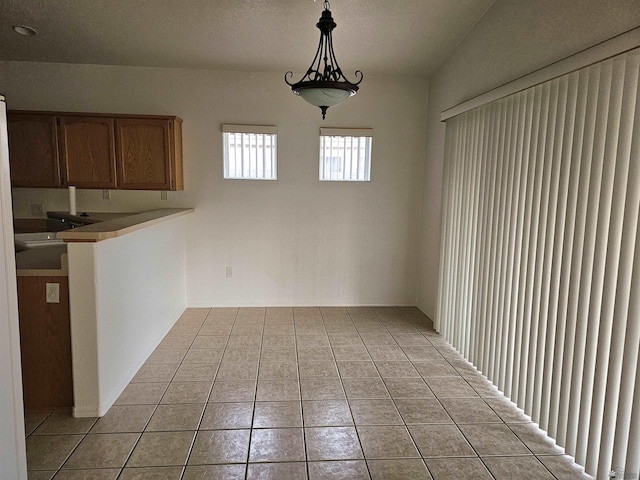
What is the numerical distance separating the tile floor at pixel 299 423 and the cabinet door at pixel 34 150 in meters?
2.10

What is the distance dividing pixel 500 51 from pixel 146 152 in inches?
129

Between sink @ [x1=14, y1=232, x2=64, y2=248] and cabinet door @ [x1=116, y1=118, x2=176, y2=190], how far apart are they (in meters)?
0.81

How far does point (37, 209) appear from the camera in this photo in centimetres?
436

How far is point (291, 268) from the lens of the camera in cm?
476

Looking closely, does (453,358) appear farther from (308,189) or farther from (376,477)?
(308,189)

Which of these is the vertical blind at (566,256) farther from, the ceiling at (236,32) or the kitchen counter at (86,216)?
the kitchen counter at (86,216)

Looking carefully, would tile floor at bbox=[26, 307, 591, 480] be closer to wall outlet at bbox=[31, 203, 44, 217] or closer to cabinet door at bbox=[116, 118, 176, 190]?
cabinet door at bbox=[116, 118, 176, 190]

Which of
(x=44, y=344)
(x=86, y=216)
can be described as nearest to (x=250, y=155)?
(x=86, y=216)

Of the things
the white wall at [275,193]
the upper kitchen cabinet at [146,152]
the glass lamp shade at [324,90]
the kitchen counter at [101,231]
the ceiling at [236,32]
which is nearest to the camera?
the glass lamp shade at [324,90]

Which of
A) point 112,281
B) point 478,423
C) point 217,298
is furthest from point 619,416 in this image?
point 217,298

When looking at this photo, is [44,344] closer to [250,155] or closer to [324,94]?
[324,94]

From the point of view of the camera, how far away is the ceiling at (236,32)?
3.17 meters

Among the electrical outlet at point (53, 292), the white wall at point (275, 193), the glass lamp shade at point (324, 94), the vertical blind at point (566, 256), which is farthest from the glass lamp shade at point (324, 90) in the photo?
the white wall at point (275, 193)

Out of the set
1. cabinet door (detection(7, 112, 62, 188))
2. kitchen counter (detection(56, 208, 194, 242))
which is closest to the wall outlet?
cabinet door (detection(7, 112, 62, 188))
